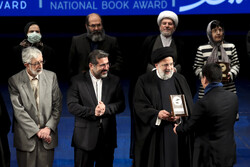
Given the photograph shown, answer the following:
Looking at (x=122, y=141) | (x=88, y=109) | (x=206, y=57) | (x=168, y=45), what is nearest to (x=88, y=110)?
(x=88, y=109)

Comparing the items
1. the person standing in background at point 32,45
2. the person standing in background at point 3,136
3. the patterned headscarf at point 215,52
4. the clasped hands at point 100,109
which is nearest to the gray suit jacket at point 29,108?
the person standing in background at point 3,136

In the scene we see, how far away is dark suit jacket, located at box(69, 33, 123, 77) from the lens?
5.62 metres

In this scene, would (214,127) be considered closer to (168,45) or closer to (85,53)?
(168,45)

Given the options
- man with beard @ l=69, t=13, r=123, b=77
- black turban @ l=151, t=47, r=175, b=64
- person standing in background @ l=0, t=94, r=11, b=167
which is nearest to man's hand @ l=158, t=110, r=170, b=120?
black turban @ l=151, t=47, r=175, b=64

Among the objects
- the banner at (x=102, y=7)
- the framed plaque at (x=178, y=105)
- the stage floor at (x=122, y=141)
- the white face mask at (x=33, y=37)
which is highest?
the banner at (x=102, y=7)

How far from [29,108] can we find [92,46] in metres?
1.34

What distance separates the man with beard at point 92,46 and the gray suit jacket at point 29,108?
2.86ft

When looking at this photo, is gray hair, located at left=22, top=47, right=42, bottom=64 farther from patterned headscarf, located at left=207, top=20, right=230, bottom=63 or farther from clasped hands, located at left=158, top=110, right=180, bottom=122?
patterned headscarf, located at left=207, top=20, right=230, bottom=63

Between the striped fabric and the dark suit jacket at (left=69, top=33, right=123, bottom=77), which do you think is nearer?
the striped fabric

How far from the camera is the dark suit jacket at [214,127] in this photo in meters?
4.13

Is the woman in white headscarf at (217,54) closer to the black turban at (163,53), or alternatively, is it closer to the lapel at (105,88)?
the black turban at (163,53)

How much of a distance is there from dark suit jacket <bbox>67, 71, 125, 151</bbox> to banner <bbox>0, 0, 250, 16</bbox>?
290 cm

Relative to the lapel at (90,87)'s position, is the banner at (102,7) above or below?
above

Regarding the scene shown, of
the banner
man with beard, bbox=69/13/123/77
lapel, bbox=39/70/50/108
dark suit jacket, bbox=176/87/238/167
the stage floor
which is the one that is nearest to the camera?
dark suit jacket, bbox=176/87/238/167
